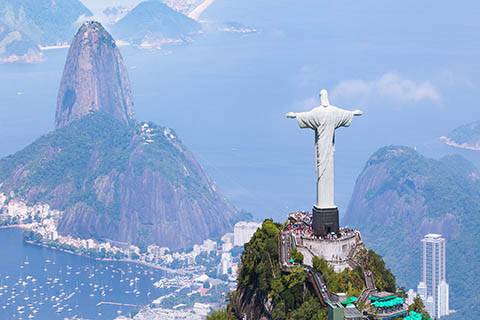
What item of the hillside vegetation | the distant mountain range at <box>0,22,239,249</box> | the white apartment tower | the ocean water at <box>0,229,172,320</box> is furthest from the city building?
the hillside vegetation

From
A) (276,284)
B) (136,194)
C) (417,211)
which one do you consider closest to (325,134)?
(276,284)

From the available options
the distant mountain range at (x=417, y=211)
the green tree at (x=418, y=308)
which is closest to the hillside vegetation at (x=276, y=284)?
the green tree at (x=418, y=308)

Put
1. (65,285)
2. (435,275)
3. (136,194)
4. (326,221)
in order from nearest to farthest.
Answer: (326,221), (435,275), (65,285), (136,194)

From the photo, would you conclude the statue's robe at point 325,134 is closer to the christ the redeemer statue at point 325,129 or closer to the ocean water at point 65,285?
the christ the redeemer statue at point 325,129

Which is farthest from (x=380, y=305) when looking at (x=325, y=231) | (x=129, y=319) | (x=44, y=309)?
(x=44, y=309)

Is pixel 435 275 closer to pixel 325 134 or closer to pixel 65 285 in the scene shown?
pixel 65 285
